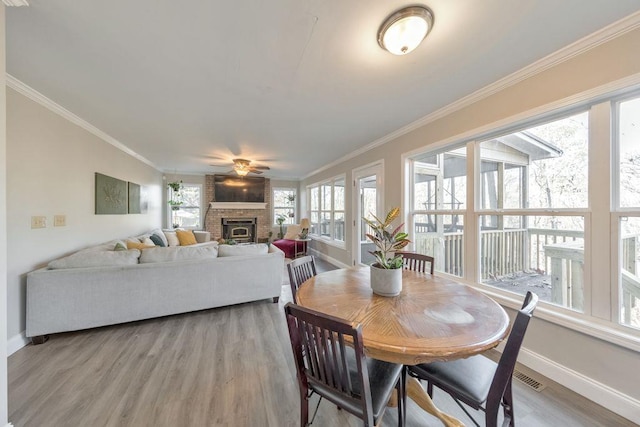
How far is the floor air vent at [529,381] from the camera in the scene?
170 centimetres

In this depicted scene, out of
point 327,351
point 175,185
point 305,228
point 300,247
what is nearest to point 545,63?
point 327,351

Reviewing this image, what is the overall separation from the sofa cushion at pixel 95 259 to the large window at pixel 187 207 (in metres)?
4.76

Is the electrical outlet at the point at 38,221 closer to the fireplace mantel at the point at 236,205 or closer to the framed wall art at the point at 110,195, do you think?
the framed wall art at the point at 110,195

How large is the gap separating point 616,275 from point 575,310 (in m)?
0.39

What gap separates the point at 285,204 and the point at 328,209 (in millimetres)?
2454

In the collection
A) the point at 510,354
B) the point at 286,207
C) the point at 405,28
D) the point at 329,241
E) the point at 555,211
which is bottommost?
the point at 329,241

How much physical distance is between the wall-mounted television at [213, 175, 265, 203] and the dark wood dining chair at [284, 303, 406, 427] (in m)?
6.73

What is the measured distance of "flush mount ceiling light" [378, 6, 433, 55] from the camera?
1344 mm

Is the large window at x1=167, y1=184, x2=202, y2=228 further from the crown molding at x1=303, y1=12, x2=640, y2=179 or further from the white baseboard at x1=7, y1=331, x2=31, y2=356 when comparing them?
the crown molding at x1=303, y1=12, x2=640, y2=179

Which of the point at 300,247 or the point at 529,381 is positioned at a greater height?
the point at 300,247

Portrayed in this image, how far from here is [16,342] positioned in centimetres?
210

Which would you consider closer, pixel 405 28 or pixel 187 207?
pixel 405 28

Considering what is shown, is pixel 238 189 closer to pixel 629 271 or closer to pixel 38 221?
pixel 38 221

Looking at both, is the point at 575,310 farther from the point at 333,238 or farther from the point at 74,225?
the point at 74,225
